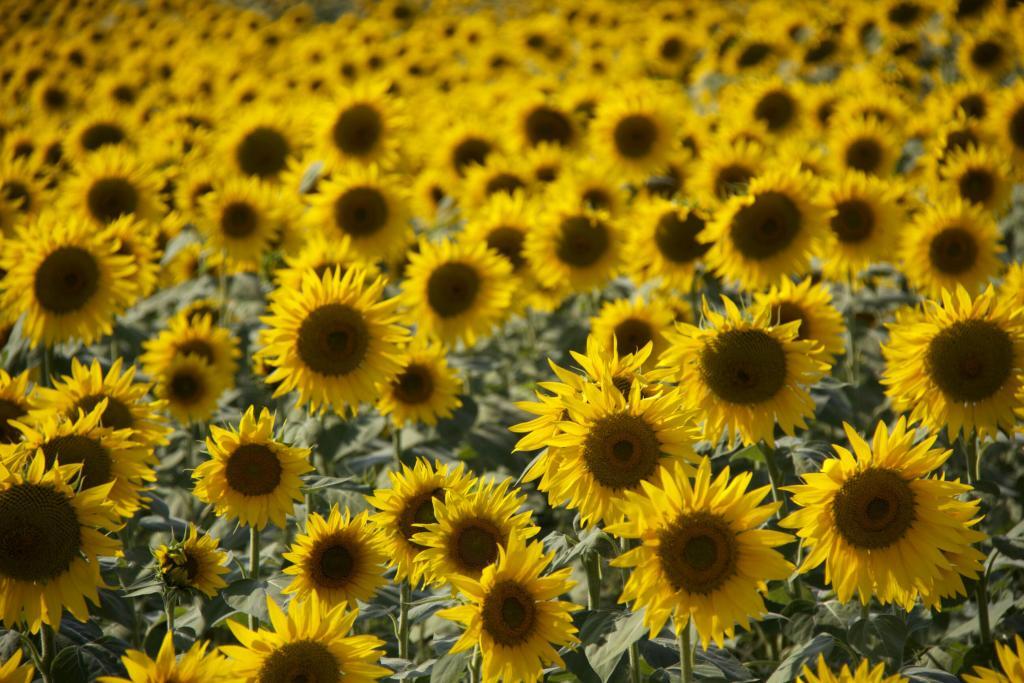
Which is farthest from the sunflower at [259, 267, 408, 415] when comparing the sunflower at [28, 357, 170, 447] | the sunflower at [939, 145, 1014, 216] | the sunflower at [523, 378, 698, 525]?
the sunflower at [939, 145, 1014, 216]

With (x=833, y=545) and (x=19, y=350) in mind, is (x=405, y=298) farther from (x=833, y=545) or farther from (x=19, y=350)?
(x=833, y=545)

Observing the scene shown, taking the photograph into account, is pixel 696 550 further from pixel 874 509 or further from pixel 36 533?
pixel 36 533

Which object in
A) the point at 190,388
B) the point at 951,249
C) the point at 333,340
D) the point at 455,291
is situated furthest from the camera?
the point at 455,291

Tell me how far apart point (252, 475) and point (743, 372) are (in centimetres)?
190

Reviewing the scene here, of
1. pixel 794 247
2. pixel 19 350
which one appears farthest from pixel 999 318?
pixel 19 350

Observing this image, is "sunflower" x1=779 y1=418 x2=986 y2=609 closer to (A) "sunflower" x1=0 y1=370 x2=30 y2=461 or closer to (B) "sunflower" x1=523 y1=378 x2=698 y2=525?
(B) "sunflower" x1=523 y1=378 x2=698 y2=525

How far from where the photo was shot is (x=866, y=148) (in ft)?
23.9

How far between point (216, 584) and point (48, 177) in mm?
5387

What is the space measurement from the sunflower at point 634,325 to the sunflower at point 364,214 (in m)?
1.81

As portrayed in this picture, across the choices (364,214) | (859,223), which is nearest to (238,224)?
(364,214)

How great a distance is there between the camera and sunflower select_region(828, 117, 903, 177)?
7.22 m

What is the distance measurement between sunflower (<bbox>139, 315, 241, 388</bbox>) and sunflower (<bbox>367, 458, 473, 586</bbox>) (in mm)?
2565

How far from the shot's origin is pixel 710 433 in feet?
12.5

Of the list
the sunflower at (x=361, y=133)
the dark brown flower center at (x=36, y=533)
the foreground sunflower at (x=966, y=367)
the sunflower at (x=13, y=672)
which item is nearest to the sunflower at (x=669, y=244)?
the foreground sunflower at (x=966, y=367)
